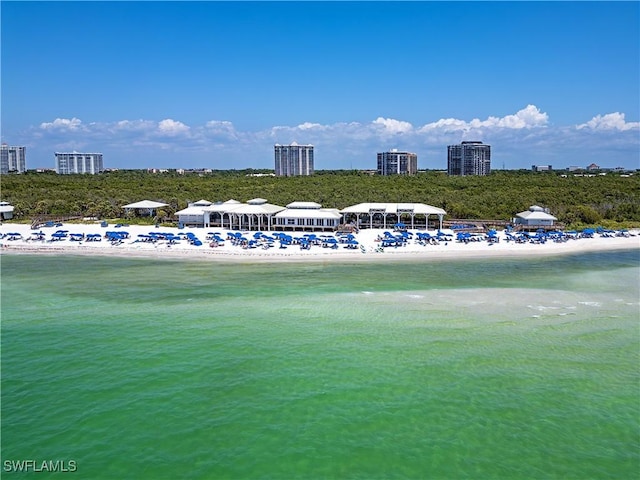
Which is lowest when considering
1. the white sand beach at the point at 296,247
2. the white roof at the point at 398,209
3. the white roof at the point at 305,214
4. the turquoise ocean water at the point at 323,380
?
the turquoise ocean water at the point at 323,380

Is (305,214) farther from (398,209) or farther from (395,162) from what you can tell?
(395,162)

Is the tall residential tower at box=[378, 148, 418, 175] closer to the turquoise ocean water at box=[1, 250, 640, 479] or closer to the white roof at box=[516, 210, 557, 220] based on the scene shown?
the white roof at box=[516, 210, 557, 220]

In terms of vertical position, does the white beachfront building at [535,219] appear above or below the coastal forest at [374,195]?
below

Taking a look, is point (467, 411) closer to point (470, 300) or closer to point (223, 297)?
point (470, 300)

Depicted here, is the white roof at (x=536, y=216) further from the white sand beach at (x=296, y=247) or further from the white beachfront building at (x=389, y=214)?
the white beachfront building at (x=389, y=214)

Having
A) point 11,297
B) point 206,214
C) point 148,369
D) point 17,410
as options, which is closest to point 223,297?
point 148,369

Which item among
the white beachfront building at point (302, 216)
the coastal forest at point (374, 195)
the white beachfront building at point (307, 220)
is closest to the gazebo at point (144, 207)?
the coastal forest at point (374, 195)
